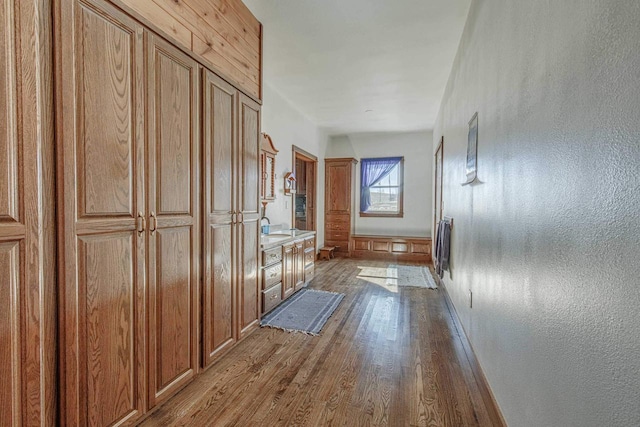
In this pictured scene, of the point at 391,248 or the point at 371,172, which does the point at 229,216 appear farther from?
the point at 371,172

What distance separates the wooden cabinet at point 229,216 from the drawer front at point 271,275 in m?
0.22

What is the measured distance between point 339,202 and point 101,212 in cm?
567

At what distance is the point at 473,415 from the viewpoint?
1.73 meters

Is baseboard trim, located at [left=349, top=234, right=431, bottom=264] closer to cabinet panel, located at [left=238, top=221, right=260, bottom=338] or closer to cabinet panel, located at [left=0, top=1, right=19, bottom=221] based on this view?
cabinet panel, located at [left=238, top=221, right=260, bottom=338]

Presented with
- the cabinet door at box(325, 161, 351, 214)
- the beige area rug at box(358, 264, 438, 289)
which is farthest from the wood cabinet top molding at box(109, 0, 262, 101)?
the cabinet door at box(325, 161, 351, 214)

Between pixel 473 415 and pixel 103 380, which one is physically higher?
pixel 103 380

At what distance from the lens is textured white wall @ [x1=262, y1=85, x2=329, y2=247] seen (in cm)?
435

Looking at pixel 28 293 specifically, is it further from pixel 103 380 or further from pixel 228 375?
pixel 228 375

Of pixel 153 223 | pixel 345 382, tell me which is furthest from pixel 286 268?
pixel 153 223

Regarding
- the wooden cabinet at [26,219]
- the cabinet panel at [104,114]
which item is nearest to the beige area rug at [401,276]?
the cabinet panel at [104,114]

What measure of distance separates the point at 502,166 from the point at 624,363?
3.74ft

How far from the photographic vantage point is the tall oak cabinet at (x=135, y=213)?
1.29m

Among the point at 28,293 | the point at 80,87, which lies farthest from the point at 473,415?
the point at 80,87

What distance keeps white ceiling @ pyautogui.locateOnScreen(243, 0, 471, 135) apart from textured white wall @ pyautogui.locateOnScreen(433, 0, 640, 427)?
103cm
